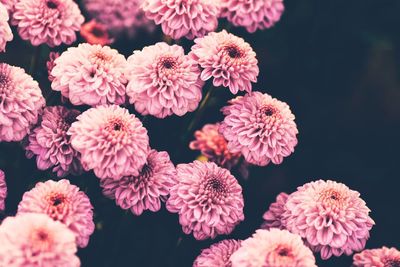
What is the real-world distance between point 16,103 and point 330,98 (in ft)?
3.62

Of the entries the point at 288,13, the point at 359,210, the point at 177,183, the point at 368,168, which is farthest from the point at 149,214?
the point at 288,13

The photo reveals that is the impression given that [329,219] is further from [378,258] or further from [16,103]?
[16,103]

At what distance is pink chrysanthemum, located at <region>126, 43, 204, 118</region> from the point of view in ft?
3.63

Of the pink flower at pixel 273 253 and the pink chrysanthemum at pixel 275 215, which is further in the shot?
the pink chrysanthemum at pixel 275 215

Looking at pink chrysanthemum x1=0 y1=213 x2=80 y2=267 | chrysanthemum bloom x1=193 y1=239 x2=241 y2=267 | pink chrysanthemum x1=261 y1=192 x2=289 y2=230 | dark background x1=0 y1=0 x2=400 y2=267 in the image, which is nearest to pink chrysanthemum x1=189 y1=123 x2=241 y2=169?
dark background x1=0 y1=0 x2=400 y2=267

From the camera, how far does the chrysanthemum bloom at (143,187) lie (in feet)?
3.60

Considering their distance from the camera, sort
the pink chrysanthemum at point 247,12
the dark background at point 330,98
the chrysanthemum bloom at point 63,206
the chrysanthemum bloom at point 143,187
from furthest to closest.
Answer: the dark background at point 330,98, the pink chrysanthemum at point 247,12, the chrysanthemum bloom at point 143,187, the chrysanthemum bloom at point 63,206

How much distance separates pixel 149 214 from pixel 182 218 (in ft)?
0.64

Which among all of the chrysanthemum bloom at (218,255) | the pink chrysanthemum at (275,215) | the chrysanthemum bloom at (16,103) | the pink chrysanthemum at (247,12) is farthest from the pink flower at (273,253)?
the pink chrysanthemum at (247,12)

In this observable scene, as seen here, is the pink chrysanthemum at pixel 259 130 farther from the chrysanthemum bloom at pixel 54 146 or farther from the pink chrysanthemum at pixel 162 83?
the chrysanthemum bloom at pixel 54 146

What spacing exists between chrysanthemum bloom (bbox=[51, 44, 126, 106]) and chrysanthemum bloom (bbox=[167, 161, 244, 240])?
0.67 feet

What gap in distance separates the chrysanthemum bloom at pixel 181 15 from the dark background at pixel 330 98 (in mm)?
204

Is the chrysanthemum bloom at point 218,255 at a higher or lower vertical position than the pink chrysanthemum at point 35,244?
higher

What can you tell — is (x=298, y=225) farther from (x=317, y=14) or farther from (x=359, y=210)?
(x=317, y=14)
